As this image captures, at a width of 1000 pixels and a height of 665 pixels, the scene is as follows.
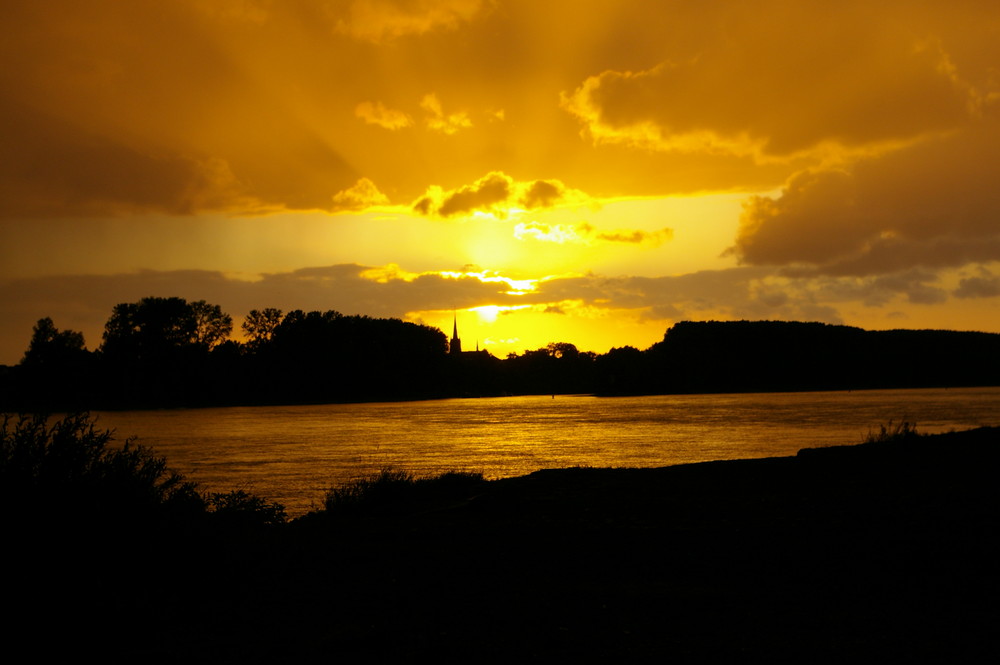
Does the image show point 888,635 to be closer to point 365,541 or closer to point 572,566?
point 572,566

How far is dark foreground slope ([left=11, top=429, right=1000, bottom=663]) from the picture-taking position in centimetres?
724

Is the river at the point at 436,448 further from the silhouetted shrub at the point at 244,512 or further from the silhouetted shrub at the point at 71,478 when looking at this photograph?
the silhouetted shrub at the point at 71,478

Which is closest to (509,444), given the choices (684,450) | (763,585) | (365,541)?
(684,450)

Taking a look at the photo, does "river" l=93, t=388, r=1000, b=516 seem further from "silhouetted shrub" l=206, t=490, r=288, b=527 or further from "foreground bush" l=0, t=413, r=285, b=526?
"foreground bush" l=0, t=413, r=285, b=526

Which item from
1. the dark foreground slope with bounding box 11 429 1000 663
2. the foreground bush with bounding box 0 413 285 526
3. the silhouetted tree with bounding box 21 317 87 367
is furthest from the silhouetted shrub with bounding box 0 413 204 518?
the silhouetted tree with bounding box 21 317 87 367

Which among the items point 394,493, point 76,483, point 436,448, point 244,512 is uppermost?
point 76,483

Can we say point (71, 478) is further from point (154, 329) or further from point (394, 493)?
point (154, 329)

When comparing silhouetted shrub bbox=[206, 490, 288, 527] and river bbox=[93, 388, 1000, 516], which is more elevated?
silhouetted shrub bbox=[206, 490, 288, 527]

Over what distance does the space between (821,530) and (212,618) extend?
815 centimetres

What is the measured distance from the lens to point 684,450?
4616 centimetres

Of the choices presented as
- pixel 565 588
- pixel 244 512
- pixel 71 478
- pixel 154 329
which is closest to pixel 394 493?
pixel 244 512

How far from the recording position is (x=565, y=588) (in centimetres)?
926

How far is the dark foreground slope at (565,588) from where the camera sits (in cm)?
724

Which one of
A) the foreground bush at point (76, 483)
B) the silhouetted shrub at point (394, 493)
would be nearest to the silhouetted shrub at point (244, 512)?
the foreground bush at point (76, 483)
